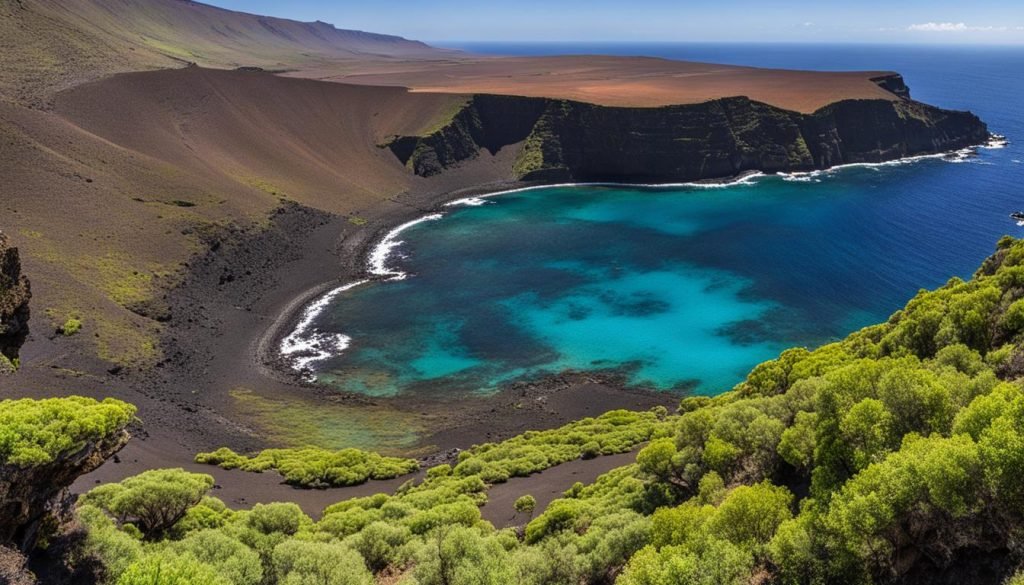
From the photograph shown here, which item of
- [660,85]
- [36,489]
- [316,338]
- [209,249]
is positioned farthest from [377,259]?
[660,85]

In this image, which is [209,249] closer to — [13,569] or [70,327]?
[70,327]

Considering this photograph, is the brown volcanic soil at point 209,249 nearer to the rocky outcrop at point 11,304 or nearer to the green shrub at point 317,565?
the rocky outcrop at point 11,304

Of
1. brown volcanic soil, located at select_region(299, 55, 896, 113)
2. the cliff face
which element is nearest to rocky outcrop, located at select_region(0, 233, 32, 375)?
the cliff face

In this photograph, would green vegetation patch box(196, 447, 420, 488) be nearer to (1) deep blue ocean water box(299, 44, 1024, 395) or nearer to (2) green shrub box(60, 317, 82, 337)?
(1) deep blue ocean water box(299, 44, 1024, 395)

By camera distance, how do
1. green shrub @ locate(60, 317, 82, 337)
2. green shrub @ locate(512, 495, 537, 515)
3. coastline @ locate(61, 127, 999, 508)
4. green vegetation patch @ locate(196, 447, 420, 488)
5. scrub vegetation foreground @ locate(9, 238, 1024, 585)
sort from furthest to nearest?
green shrub @ locate(60, 317, 82, 337), coastline @ locate(61, 127, 999, 508), green vegetation patch @ locate(196, 447, 420, 488), green shrub @ locate(512, 495, 537, 515), scrub vegetation foreground @ locate(9, 238, 1024, 585)

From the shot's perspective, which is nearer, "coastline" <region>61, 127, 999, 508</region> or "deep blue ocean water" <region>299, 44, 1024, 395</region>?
"coastline" <region>61, 127, 999, 508</region>

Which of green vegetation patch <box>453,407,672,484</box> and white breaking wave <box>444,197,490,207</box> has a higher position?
white breaking wave <box>444,197,490,207</box>

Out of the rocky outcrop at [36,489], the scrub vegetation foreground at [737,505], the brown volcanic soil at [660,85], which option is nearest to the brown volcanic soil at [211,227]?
the brown volcanic soil at [660,85]
